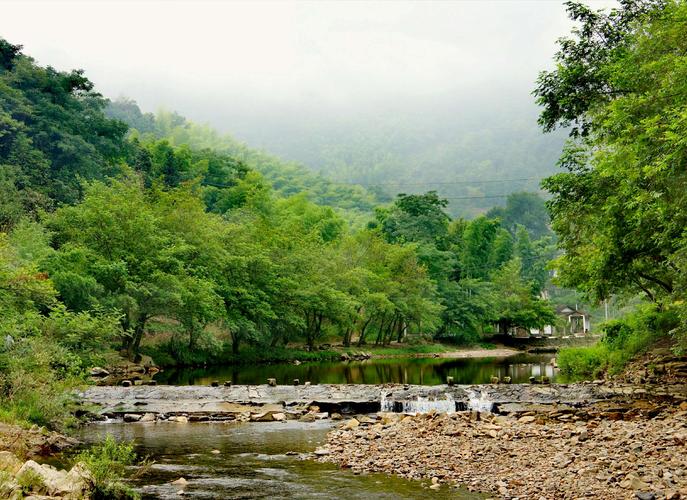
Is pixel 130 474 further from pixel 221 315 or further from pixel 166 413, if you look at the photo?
pixel 221 315

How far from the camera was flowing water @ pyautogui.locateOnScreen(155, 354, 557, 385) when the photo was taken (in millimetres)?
33906

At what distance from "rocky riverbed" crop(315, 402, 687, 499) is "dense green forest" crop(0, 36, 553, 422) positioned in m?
8.76

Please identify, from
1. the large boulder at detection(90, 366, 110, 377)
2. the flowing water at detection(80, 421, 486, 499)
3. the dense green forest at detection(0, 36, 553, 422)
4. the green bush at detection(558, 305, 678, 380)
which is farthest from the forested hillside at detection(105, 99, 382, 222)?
the flowing water at detection(80, 421, 486, 499)

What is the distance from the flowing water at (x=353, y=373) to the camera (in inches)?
1335

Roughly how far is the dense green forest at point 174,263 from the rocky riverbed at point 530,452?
8.76 metres

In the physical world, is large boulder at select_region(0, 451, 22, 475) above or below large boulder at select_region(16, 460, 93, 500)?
above

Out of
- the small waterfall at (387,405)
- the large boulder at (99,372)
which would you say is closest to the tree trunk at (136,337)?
the large boulder at (99,372)

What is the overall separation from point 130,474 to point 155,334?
103 ft

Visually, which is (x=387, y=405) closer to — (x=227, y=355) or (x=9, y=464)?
(x=9, y=464)

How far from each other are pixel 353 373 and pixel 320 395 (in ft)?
43.9

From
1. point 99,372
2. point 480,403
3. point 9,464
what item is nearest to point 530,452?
point 480,403

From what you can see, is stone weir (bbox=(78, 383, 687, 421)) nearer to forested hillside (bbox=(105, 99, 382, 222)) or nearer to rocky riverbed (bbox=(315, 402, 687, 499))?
rocky riverbed (bbox=(315, 402, 687, 499))

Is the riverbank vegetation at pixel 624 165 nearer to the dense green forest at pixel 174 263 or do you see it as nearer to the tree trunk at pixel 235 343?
the dense green forest at pixel 174 263

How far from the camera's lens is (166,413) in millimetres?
23328
